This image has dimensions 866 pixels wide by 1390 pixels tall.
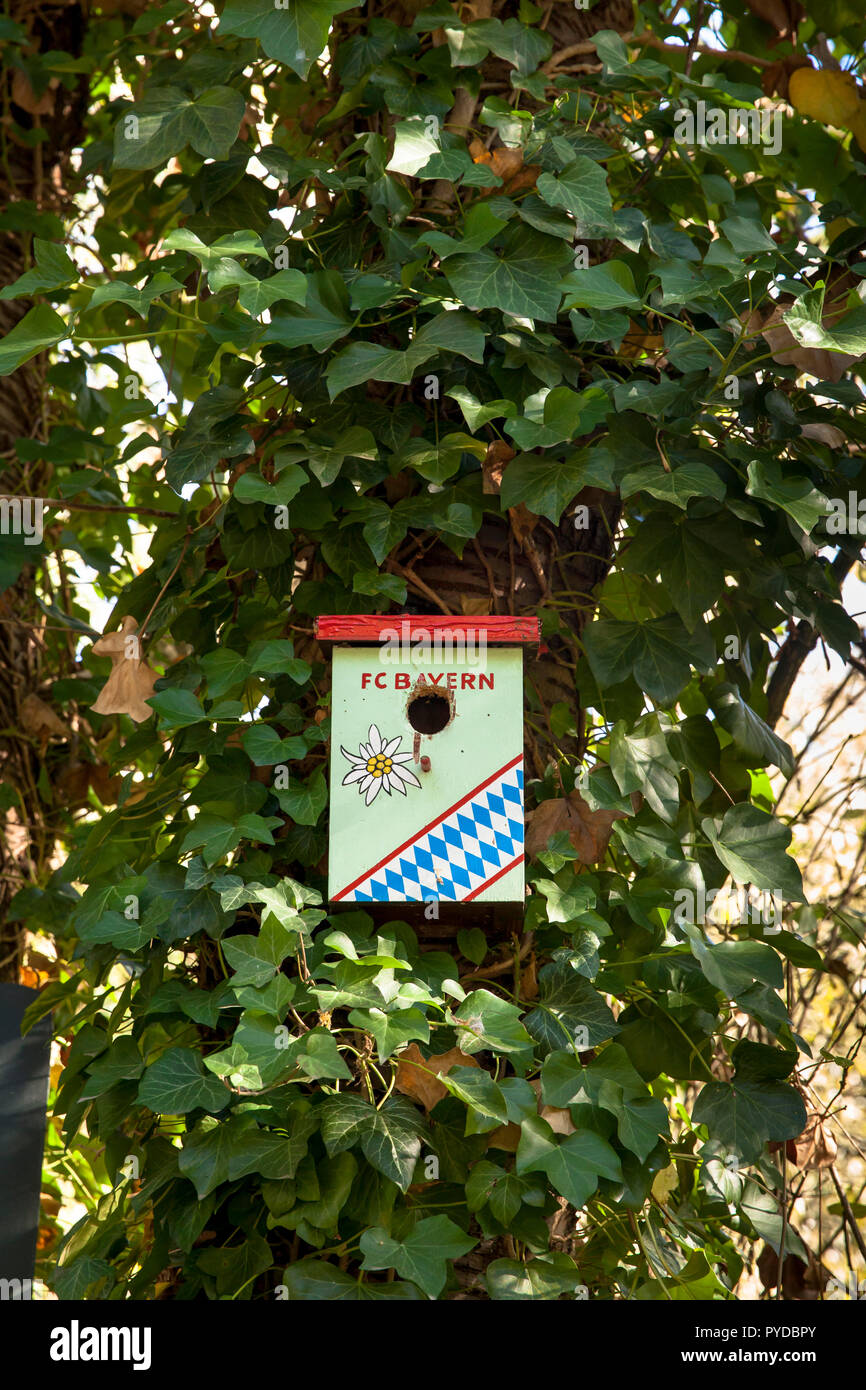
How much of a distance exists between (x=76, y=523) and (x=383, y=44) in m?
1.42

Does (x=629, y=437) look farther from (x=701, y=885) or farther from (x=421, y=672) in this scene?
(x=701, y=885)

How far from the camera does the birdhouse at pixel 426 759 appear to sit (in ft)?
4.50

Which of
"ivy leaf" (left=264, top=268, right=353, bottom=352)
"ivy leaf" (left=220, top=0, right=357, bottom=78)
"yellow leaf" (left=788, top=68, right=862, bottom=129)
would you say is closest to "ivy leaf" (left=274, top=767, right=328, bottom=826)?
"ivy leaf" (left=264, top=268, right=353, bottom=352)

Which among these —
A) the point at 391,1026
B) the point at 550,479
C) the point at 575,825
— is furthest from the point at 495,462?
the point at 391,1026

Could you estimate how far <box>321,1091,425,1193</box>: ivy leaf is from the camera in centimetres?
129

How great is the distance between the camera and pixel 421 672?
1.40 meters

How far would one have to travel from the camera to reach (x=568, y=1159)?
4.40 feet

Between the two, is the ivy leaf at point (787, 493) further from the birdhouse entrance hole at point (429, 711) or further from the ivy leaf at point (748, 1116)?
the ivy leaf at point (748, 1116)

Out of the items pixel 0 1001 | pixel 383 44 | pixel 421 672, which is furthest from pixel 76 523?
pixel 421 672

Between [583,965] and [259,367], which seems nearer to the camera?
[583,965]

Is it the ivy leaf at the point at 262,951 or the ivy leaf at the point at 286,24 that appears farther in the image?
the ivy leaf at the point at 286,24

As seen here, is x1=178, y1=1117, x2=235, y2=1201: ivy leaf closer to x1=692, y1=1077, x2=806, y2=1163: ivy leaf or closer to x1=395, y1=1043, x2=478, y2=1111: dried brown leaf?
x1=395, y1=1043, x2=478, y2=1111: dried brown leaf

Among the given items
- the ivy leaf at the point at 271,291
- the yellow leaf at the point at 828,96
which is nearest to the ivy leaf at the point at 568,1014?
the ivy leaf at the point at 271,291

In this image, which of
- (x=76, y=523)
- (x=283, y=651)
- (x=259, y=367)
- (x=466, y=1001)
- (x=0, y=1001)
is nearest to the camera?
(x=466, y=1001)
